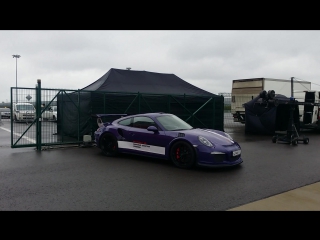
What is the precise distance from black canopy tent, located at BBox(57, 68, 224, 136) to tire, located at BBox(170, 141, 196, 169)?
16.0 ft

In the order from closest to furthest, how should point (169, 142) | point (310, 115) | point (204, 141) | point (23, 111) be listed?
1. point (204, 141)
2. point (169, 142)
3. point (23, 111)
4. point (310, 115)

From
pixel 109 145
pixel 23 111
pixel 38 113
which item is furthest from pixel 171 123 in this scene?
pixel 23 111

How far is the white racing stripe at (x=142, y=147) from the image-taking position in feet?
24.9

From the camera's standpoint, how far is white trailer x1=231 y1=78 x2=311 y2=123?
18906 mm

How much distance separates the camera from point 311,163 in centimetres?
809

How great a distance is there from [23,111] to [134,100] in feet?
14.6

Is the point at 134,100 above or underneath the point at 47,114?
above

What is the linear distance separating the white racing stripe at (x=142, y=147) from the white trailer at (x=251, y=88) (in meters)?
12.4

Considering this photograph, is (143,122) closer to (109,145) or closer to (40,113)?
(109,145)

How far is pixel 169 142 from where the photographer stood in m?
7.42

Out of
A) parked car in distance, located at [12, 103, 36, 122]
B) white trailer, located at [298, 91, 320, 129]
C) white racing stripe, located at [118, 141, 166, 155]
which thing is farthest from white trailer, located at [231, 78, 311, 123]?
parked car in distance, located at [12, 103, 36, 122]

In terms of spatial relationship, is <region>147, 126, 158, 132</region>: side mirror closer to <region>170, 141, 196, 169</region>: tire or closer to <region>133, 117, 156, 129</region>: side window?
<region>133, 117, 156, 129</region>: side window

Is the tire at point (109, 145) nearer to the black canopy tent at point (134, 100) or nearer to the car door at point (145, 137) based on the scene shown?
the car door at point (145, 137)

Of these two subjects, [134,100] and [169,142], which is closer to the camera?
[169,142]
